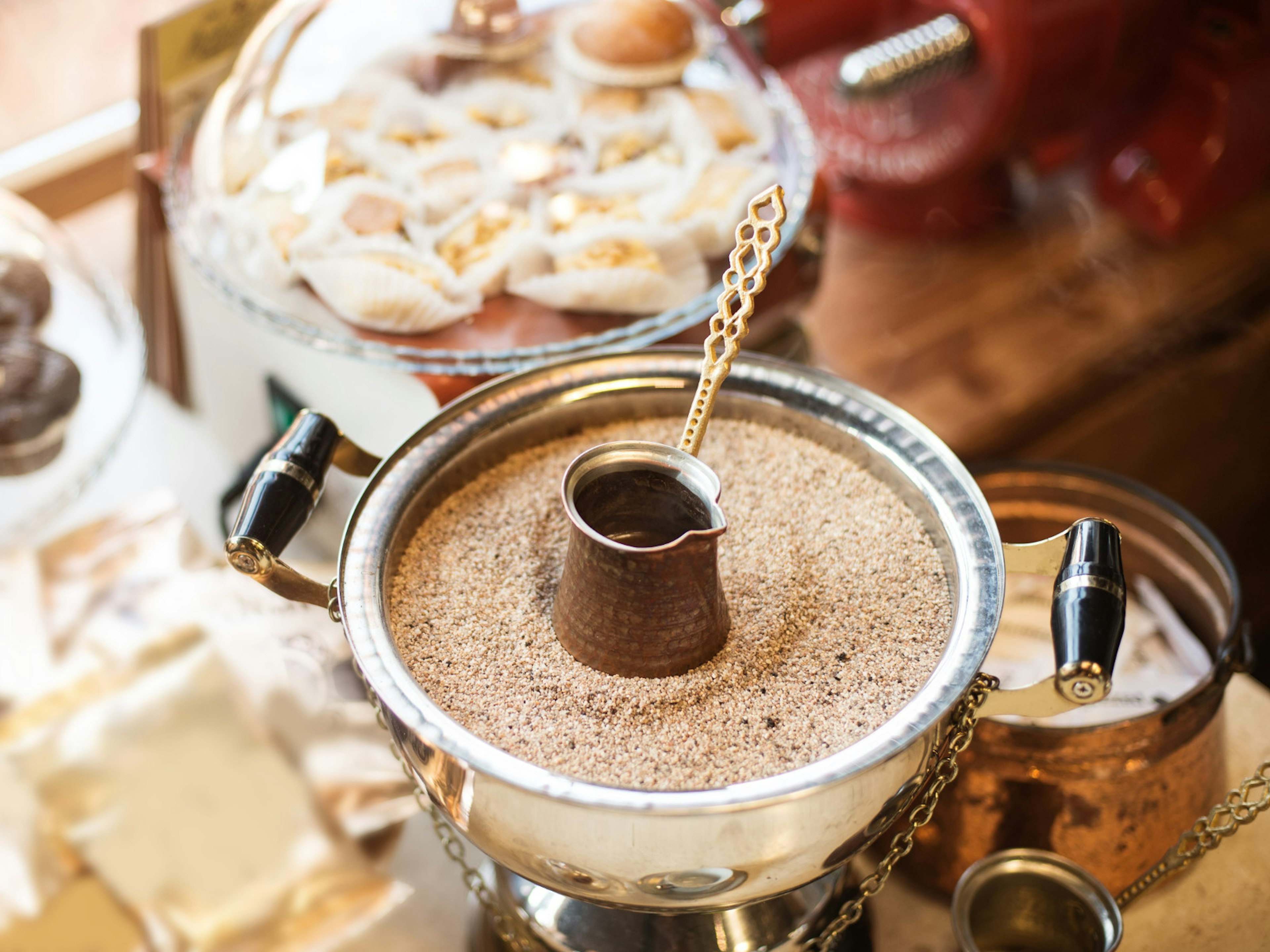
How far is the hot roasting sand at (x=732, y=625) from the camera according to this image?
493 mm

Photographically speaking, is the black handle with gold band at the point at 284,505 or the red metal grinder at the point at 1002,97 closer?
the black handle with gold band at the point at 284,505

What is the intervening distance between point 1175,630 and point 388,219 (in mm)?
685

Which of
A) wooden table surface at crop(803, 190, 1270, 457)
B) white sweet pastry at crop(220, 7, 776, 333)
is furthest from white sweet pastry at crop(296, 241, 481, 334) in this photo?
wooden table surface at crop(803, 190, 1270, 457)

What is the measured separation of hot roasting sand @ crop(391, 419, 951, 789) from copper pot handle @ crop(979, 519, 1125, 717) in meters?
0.05

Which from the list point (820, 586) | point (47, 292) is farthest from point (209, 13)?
point (820, 586)

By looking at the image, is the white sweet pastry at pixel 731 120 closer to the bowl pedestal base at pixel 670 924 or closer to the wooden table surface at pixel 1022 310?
the wooden table surface at pixel 1022 310

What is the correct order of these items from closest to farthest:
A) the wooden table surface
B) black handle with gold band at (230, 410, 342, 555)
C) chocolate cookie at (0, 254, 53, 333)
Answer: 1. black handle with gold band at (230, 410, 342, 555)
2. chocolate cookie at (0, 254, 53, 333)
3. the wooden table surface

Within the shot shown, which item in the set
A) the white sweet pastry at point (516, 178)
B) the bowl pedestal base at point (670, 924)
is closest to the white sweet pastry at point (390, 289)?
the white sweet pastry at point (516, 178)

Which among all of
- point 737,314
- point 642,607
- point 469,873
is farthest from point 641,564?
point 469,873

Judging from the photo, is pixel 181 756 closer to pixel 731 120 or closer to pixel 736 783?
pixel 736 783

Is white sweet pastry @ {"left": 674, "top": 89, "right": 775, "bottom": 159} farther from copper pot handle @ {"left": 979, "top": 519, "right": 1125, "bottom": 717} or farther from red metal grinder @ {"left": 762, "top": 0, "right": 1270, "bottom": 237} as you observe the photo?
copper pot handle @ {"left": 979, "top": 519, "right": 1125, "bottom": 717}

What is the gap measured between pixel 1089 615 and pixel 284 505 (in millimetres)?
386

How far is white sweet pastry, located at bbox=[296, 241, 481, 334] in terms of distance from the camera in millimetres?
777

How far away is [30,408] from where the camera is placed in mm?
981
